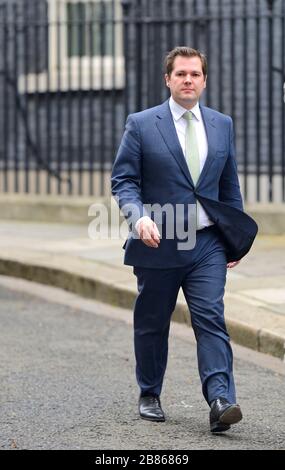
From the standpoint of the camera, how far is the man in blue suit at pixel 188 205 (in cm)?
627

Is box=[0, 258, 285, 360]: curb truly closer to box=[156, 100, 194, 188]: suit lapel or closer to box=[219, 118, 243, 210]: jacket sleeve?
box=[219, 118, 243, 210]: jacket sleeve

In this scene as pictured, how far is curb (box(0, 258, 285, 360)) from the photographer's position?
8266 millimetres

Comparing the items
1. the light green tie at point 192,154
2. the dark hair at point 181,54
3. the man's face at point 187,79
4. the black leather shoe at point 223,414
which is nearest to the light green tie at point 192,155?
the light green tie at point 192,154

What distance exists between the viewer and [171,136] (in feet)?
20.7

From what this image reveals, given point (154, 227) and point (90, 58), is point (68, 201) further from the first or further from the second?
point (154, 227)

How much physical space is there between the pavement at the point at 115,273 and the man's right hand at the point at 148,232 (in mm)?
2195

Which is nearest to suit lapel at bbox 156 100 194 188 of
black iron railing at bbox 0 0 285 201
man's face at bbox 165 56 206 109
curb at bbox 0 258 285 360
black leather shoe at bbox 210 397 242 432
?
man's face at bbox 165 56 206 109

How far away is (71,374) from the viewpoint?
766cm

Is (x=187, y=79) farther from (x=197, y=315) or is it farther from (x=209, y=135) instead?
(x=197, y=315)

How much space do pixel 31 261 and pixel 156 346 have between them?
5023 mm

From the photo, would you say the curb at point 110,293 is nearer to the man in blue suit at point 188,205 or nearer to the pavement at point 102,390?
the pavement at point 102,390

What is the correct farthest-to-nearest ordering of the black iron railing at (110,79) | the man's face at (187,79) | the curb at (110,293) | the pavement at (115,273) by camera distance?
the black iron railing at (110,79)
the pavement at (115,273)
the curb at (110,293)
the man's face at (187,79)

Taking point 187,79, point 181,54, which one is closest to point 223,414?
point 187,79

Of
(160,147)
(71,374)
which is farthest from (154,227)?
(71,374)
